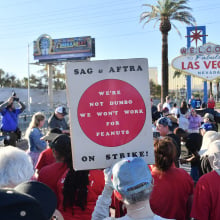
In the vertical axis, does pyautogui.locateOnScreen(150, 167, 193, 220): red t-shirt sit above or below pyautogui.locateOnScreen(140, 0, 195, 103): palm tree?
below

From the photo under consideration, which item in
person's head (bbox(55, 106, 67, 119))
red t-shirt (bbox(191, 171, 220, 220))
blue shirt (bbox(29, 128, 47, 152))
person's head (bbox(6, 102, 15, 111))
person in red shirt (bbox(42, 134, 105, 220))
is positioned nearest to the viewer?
red t-shirt (bbox(191, 171, 220, 220))

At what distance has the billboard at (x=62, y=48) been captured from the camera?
45.5m

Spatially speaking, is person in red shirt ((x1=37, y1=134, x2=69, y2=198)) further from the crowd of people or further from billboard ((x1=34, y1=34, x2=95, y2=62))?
billboard ((x1=34, y1=34, x2=95, y2=62))

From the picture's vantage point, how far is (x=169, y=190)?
2.84 m

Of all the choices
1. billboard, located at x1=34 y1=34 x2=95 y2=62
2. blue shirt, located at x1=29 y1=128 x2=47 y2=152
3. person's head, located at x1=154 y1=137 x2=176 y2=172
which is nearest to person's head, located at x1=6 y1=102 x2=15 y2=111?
blue shirt, located at x1=29 y1=128 x2=47 y2=152

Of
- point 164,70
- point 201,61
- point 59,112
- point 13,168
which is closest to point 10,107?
point 59,112

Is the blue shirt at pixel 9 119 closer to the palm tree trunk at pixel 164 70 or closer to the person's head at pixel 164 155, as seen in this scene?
the person's head at pixel 164 155

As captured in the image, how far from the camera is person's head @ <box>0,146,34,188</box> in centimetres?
221

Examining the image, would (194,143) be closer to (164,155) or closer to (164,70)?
(164,155)

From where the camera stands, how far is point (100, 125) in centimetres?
242

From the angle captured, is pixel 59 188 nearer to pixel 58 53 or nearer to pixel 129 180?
pixel 129 180

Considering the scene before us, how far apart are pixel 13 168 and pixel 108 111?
0.83m

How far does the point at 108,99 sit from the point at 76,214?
112 cm

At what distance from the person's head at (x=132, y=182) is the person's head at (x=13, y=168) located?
30.7 inches
